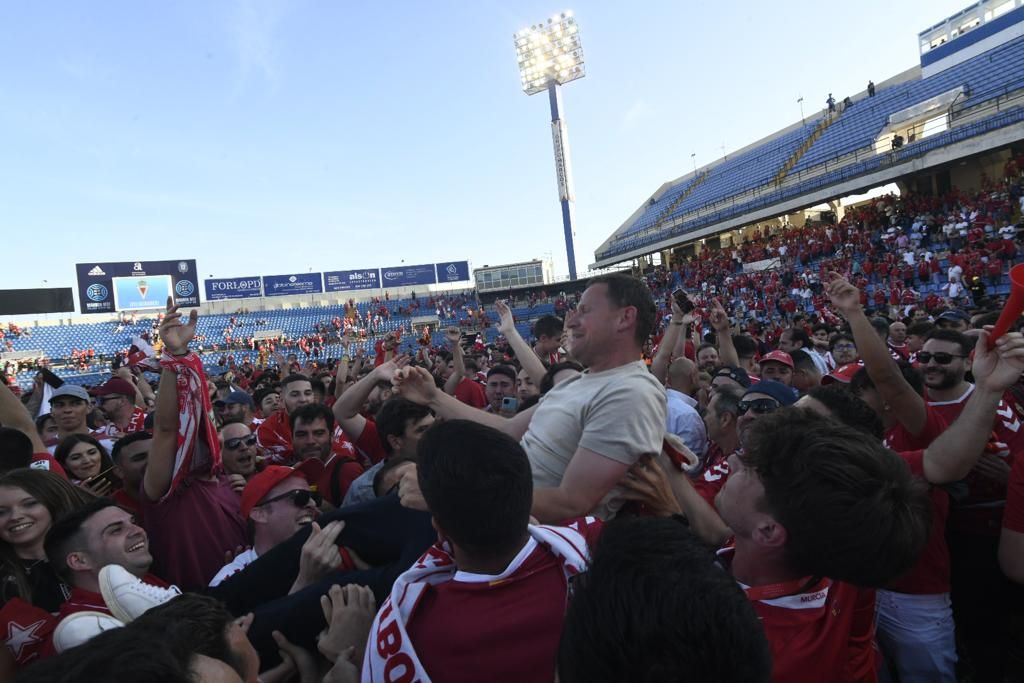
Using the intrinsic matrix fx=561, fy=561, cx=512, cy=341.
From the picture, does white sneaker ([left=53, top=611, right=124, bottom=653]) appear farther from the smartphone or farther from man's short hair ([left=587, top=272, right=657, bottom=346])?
the smartphone

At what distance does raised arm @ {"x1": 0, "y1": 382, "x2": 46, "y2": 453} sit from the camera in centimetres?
328

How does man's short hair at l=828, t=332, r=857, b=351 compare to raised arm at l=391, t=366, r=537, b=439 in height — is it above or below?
below

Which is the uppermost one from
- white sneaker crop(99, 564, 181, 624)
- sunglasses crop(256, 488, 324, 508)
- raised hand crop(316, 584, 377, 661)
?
sunglasses crop(256, 488, 324, 508)

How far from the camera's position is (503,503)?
4.40ft

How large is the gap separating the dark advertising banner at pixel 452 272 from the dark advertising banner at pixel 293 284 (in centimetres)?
972

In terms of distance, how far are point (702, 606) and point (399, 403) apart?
9.04ft

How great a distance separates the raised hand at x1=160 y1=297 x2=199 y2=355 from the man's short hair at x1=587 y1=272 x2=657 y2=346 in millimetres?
2122

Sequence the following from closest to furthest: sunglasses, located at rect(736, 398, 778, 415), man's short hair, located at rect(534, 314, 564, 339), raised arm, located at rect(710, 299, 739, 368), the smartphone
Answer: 1. sunglasses, located at rect(736, 398, 778, 415)
2. the smartphone
3. raised arm, located at rect(710, 299, 739, 368)
4. man's short hair, located at rect(534, 314, 564, 339)

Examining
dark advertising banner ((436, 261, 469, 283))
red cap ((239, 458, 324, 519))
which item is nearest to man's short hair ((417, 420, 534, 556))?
red cap ((239, 458, 324, 519))

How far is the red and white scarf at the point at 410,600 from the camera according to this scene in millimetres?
1281

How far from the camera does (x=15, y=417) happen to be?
10.8ft

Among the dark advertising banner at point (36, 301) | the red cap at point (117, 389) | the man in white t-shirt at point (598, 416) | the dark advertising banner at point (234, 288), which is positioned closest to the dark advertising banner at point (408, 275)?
the dark advertising banner at point (234, 288)

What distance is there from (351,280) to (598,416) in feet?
156

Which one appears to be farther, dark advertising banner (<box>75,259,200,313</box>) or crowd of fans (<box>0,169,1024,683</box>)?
dark advertising banner (<box>75,259,200,313</box>)
